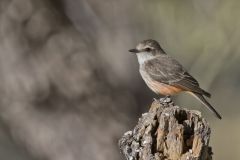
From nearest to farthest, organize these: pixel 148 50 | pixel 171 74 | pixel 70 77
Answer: pixel 171 74
pixel 148 50
pixel 70 77

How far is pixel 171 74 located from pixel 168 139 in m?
3.28

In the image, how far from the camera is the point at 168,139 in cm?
571

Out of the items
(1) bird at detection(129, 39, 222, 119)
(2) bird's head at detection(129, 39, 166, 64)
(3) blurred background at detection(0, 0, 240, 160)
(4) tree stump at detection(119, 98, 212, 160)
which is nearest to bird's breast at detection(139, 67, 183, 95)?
(1) bird at detection(129, 39, 222, 119)

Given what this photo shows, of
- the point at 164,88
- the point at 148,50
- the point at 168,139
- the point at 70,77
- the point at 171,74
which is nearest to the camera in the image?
the point at 168,139

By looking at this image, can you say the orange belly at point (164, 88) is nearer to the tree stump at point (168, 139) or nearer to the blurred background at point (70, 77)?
the blurred background at point (70, 77)

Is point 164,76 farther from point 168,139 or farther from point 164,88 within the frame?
point 168,139

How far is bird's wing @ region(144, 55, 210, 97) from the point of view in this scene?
8.67 m

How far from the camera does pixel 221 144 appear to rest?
53.4 feet

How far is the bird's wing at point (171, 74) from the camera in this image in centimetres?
867

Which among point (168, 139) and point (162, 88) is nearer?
point (168, 139)

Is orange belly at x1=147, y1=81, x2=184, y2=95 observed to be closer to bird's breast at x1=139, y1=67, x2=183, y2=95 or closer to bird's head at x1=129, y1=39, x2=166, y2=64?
bird's breast at x1=139, y1=67, x2=183, y2=95

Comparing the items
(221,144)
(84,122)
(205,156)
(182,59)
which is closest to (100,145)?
(84,122)

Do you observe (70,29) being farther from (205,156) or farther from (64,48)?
(205,156)

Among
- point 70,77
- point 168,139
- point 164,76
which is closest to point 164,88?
point 164,76
